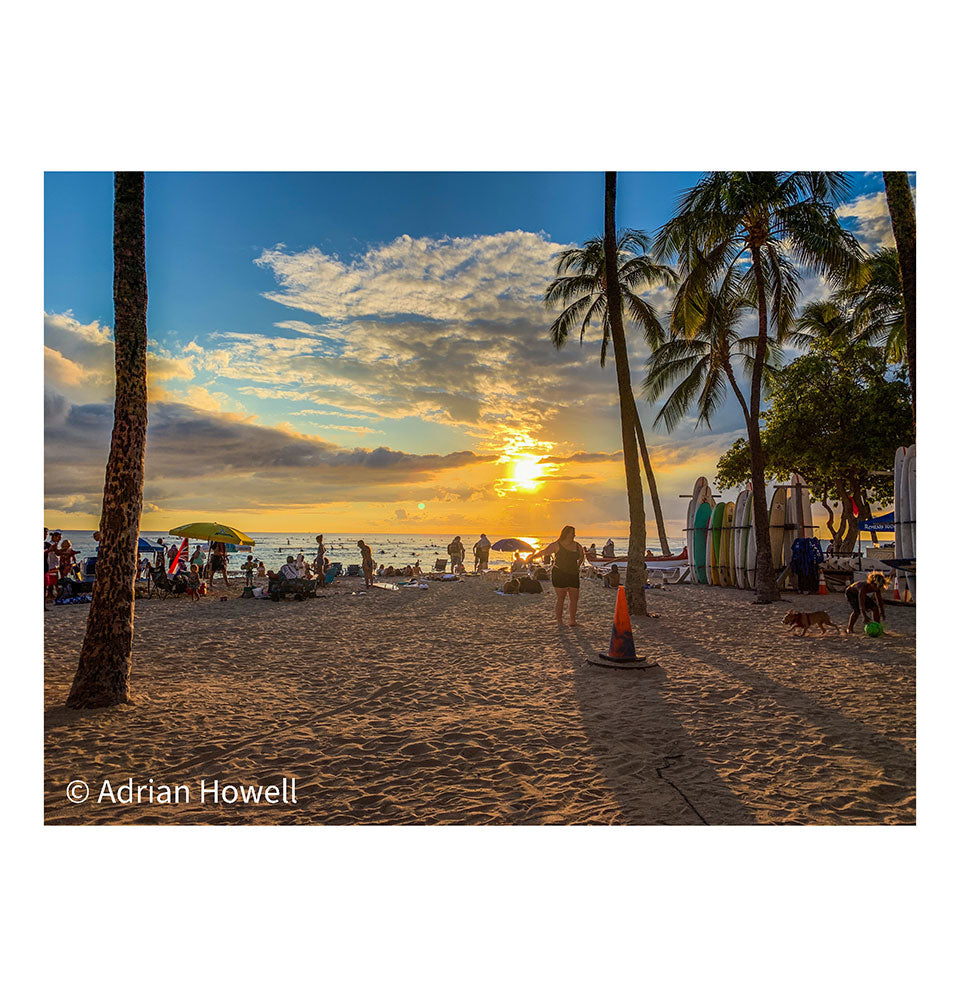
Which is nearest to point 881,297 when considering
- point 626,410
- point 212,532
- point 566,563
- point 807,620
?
point 626,410

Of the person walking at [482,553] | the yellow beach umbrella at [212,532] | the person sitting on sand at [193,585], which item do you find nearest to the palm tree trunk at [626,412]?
the person sitting on sand at [193,585]

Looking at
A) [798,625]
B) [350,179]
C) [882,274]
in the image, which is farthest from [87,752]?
[882,274]

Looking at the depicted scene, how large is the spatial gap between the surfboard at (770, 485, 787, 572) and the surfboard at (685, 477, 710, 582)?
3204 mm

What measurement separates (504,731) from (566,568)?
5199 mm

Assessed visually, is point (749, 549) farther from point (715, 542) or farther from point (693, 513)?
point (693, 513)

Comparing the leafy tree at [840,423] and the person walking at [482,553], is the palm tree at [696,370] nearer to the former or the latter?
the leafy tree at [840,423]

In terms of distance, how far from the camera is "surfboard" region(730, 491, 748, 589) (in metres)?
16.2

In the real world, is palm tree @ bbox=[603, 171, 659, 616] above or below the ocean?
above

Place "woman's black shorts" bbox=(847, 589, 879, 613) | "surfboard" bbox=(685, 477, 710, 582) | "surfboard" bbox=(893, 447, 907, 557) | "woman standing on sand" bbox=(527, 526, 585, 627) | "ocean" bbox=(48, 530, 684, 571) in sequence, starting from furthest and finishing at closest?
"ocean" bbox=(48, 530, 684, 571)
"surfboard" bbox=(685, 477, 710, 582)
"surfboard" bbox=(893, 447, 907, 557)
"woman standing on sand" bbox=(527, 526, 585, 627)
"woman's black shorts" bbox=(847, 589, 879, 613)

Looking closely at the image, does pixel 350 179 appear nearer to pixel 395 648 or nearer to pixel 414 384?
pixel 414 384

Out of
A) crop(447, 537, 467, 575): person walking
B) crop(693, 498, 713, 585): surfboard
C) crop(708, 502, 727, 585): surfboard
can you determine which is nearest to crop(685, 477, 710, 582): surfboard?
crop(693, 498, 713, 585): surfboard

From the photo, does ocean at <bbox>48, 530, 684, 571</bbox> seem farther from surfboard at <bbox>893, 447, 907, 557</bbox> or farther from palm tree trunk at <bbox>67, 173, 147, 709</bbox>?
palm tree trunk at <bbox>67, 173, 147, 709</bbox>

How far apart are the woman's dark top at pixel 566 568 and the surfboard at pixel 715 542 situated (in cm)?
918

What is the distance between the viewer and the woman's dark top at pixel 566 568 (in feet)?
31.1
